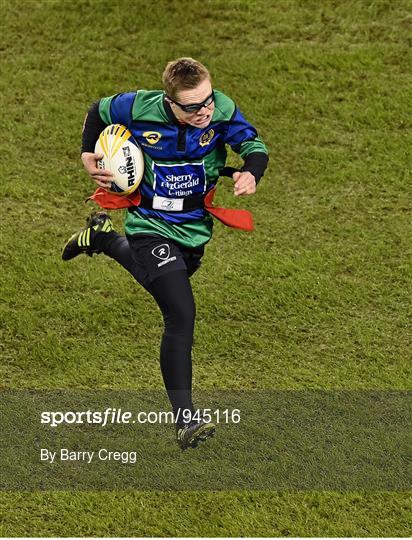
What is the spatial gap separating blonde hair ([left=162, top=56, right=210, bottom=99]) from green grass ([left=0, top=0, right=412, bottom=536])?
253 cm

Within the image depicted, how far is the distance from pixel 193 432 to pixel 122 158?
1844mm

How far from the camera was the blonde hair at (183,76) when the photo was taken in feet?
27.1

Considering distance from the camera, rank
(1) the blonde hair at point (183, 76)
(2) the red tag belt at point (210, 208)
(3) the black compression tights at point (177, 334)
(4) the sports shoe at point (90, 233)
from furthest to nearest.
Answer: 1. (4) the sports shoe at point (90, 233)
2. (2) the red tag belt at point (210, 208)
3. (3) the black compression tights at point (177, 334)
4. (1) the blonde hair at point (183, 76)

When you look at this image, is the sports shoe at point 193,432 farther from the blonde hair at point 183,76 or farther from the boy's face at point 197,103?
the blonde hair at point 183,76

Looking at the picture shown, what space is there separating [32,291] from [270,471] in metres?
2.99

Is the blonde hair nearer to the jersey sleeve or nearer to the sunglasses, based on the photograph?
the sunglasses

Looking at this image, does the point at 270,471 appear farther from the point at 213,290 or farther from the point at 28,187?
the point at 28,187

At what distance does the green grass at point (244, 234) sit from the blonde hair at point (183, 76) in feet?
8.30

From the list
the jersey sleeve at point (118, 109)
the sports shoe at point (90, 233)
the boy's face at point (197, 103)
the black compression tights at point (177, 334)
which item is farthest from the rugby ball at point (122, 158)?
the sports shoe at point (90, 233)

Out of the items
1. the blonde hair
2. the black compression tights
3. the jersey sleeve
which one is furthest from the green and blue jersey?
the black compression tights

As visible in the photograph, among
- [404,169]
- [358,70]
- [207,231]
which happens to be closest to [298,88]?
[358,70]

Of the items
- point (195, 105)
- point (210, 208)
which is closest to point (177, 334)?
point (210, 208)

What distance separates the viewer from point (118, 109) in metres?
8.73

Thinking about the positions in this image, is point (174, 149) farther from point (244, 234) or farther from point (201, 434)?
point (244, 234)
